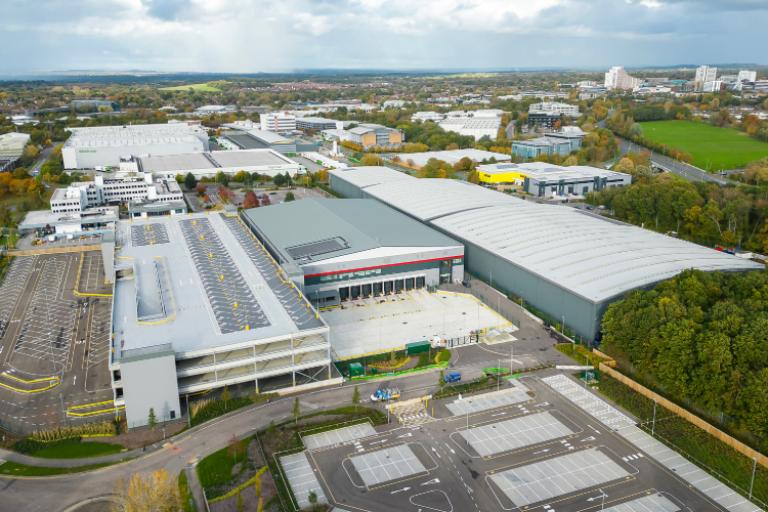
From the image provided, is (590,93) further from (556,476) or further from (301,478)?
(301,478)

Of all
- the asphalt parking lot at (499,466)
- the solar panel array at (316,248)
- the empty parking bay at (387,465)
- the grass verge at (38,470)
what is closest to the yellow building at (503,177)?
the solar panel array at (316,248)

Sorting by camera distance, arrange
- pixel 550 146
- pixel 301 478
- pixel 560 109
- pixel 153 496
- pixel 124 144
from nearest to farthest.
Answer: pixel 153 496 → pixel 301 478 → pixel 124 144 → pixel 550 146 → pixel 560 109

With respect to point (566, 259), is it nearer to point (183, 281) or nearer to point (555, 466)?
point (555, 466)

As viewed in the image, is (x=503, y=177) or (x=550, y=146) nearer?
(x=503, y=177)

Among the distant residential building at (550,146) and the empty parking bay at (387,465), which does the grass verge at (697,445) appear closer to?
the empty parking bay at (387,465)

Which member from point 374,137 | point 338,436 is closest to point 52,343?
point 338,436

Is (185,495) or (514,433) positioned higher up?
(185,495)

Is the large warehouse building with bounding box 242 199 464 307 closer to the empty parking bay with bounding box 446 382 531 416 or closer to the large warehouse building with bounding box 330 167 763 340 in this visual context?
the large warehouse building with bounding box 330 167 763 340
